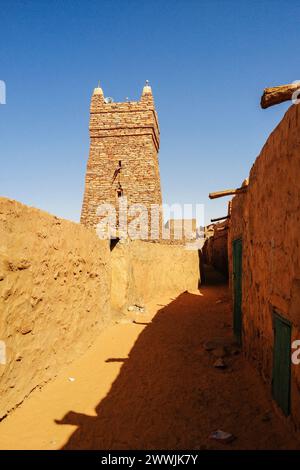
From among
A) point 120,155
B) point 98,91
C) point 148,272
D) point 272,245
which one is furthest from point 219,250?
point 272,245

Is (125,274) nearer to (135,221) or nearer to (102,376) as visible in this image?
(102,376)

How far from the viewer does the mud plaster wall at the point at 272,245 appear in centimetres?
334

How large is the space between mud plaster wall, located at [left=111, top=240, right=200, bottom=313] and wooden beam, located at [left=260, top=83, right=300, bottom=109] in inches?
268

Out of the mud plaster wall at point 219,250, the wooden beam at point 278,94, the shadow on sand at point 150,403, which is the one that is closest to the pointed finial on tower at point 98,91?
the mud plaster wall at point 219,250

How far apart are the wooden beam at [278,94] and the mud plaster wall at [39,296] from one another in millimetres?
3356

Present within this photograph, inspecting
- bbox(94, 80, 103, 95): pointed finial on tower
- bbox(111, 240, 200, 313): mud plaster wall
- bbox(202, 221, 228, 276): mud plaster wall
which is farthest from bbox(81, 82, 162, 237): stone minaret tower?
bbox(111, 240, 200, 313): mud plaster wall

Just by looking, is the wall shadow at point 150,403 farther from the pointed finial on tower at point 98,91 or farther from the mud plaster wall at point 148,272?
the pointed finial on tower at point 98,91

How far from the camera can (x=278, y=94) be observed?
10.3 feet

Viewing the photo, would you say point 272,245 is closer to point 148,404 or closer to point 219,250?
point 148,404

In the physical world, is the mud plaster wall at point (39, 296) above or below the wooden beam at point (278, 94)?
below

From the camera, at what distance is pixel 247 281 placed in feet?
Result: 19.2

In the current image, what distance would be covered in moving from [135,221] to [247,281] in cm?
1210

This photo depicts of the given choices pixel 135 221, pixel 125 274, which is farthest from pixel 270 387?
pixel 135 221
